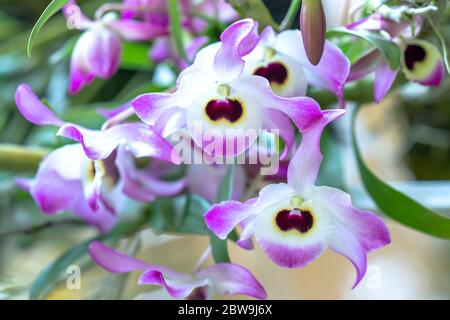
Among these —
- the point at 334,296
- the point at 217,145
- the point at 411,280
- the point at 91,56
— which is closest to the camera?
the point at 217,145

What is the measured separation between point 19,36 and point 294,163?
2.05 feet

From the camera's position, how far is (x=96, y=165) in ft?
1.38

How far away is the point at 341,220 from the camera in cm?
38

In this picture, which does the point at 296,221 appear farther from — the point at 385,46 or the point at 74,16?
the point at 74,16

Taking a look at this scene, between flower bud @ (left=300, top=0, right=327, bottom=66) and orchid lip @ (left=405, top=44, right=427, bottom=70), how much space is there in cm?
10

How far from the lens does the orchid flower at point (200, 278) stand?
410 millimetres

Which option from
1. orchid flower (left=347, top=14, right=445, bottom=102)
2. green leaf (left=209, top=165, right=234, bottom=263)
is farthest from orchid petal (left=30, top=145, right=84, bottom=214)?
orchid flower (left=347, top=14, right=445, bottom=102)

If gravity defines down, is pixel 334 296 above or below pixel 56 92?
below

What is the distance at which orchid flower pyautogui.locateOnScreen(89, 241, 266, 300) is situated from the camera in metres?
0.41

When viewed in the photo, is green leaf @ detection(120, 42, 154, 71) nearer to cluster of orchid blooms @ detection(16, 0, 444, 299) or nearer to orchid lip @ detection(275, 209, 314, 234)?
cluster of orchid blooms @ detection(16, 0, 444, 299)

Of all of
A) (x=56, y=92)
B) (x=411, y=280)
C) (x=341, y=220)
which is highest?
(x=341, y=220)

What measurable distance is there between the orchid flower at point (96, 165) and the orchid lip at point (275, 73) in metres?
0.07
